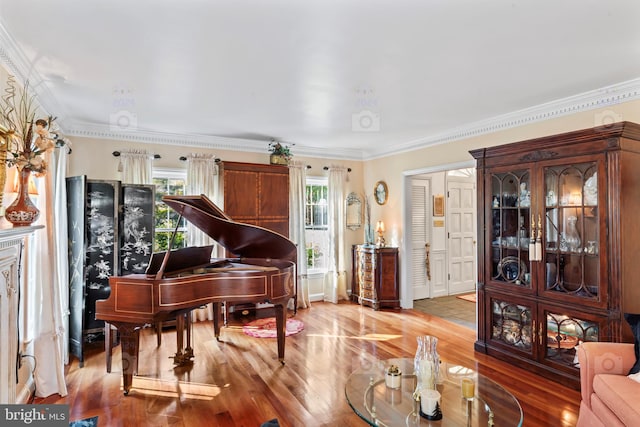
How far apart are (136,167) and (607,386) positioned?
505cm

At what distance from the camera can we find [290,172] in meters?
5.51

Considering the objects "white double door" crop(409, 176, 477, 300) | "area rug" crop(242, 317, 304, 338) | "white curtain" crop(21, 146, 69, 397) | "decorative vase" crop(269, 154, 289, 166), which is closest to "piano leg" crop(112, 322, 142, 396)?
"white curtain" crop(21, 146, 69, 397)

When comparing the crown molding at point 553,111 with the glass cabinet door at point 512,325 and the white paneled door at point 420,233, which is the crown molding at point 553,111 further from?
the glass cabinet door at point 512,325

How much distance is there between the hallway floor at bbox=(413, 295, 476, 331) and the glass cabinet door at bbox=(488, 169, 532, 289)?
1337mm

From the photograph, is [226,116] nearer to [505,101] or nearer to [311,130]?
[311,130]

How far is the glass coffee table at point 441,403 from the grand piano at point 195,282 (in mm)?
→ 1266

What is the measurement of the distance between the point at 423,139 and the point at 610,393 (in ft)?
12.2

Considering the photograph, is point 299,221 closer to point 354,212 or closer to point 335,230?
point 335,230

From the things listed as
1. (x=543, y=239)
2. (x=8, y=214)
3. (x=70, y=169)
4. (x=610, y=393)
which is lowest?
(x=610, y=393)

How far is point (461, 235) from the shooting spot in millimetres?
6539

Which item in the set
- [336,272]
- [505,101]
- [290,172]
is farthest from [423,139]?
[336,272]

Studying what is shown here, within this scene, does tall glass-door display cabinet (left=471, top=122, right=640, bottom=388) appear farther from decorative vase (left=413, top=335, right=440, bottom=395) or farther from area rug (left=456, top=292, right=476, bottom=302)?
area rug (left=456, top=292, right=476, bottom=302)

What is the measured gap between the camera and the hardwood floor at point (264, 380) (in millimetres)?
2551

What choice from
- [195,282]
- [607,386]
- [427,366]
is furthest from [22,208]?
[607,386]
